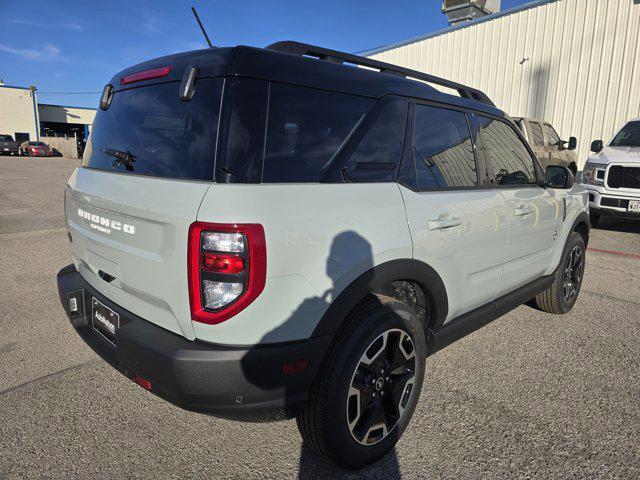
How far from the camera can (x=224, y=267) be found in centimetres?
168

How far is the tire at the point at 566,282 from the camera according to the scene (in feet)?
13.0

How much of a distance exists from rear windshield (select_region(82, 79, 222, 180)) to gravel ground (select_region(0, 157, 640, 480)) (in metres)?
1.37

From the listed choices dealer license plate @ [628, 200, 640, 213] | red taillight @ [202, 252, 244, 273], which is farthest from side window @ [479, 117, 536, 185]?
dealer license plate @ [628, 200, 640, 213]

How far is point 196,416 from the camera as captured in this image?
2.55 m

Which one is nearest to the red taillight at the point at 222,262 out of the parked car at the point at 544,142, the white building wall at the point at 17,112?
the parked car at the point at 544,142

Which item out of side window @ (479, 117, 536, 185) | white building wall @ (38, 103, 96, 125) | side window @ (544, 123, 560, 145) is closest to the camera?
side window @ (479, 117, 536, 185)

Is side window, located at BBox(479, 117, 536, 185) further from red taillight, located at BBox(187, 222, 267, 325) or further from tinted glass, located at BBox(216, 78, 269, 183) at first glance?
red taillight, located at BBox(187, 222, 267, 325)

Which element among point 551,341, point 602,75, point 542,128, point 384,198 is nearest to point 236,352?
point 384,198

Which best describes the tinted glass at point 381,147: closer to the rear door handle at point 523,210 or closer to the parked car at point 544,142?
the rear door handle at point 523,210

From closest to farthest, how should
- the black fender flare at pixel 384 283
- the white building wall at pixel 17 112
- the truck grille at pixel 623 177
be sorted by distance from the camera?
the black fender flare at pixel 384 283 < the truck grille at pixel 623 177 < the white building wall at pixel 17 112

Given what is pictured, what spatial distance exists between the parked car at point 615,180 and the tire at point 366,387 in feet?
22.8

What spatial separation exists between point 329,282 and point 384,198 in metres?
0.54

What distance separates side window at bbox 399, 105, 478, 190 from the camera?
243 centimetres

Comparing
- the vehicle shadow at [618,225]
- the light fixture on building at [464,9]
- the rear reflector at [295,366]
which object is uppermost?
the light fixture on building at [464,9]
